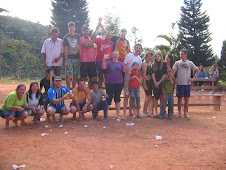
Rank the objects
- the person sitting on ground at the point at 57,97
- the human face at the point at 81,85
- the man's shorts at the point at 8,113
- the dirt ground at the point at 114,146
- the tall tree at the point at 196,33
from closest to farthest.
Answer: the dirt ground at the point at 114,146 < the man's shorts at the point at 8,113 < the person sitting on ground at the point at 57,97 < the human face at the point at 81,85 < the tall tree at the point at 196,33

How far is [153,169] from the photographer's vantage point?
2980mm

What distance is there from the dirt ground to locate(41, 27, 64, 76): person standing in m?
1.64

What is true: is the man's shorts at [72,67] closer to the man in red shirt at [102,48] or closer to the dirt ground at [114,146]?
the man in red shirt at [102,48]

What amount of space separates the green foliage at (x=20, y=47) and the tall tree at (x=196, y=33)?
55.9 feet

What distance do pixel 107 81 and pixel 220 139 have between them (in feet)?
9.64

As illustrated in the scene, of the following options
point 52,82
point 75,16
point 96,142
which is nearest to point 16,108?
point 52,82

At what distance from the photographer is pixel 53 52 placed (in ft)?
20.0

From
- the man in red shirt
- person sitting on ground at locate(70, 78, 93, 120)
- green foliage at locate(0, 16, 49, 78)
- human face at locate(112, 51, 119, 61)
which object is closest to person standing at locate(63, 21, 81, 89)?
the man in red shirt

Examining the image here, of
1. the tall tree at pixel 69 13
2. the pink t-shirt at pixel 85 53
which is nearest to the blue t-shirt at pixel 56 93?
the pink t-shirt at pixel 85 53

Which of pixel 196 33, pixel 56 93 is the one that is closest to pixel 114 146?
pixel 56 93

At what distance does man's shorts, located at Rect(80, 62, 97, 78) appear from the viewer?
6133 millimetres

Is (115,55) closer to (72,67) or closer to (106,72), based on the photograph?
(106,72)

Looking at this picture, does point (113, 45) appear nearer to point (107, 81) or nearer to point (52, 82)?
point (107, 81)

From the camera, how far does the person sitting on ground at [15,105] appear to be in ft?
16.3
